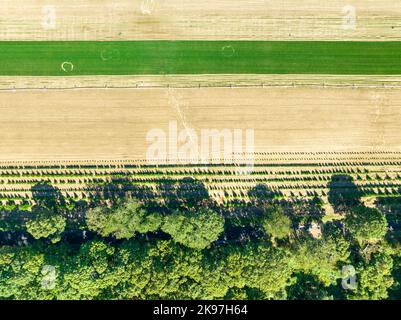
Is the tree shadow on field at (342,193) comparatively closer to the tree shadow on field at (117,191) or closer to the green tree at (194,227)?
the green tree at (194,227)

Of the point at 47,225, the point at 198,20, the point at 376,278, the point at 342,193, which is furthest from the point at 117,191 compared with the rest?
the point at 376,278

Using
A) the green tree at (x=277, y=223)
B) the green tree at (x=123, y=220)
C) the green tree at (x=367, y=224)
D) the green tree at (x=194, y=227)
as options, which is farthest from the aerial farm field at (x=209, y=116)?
the green tree at (x=194, y=227)

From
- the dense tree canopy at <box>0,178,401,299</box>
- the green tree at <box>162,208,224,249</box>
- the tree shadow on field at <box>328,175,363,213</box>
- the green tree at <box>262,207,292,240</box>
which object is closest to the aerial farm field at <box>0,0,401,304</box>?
the tree shadow on field at <box>328,175,363,213</box>

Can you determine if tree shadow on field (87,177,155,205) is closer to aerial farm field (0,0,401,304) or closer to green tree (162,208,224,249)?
aerial farm field (0,0,401,304)

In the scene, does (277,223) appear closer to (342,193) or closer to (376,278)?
(342,193)

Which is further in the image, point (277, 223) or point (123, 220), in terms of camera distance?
point (277, 223)
